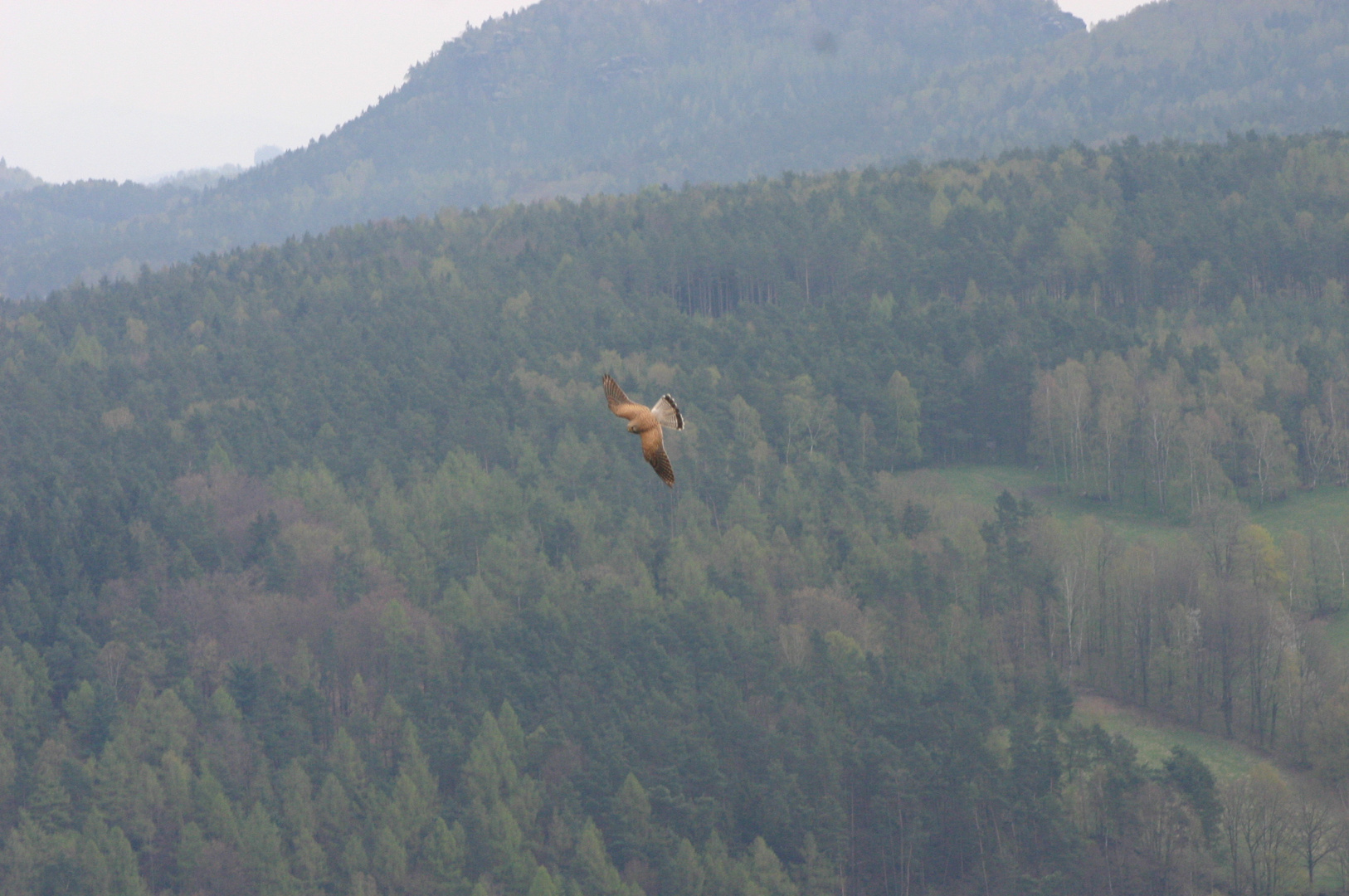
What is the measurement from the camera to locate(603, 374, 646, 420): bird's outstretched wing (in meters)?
22.8

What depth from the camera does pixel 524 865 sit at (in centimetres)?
7488

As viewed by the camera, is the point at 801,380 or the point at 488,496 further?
the point at 801,380

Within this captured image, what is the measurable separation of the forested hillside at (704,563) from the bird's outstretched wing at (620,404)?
51458 millimetres

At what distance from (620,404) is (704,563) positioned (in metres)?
82.4

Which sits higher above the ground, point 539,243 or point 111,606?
point 539,243

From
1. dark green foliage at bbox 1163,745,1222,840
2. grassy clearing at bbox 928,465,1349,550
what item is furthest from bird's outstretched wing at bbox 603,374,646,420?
grassy clearing at bbox 928,465,1349,550

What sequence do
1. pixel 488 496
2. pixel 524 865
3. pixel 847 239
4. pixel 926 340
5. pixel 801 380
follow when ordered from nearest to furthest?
pixel 524 865
pixel 488 496
pixel 801 380
pixel 926 340
pixel 847 239

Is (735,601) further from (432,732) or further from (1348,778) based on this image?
(1348,778)

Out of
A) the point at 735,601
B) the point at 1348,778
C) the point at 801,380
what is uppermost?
the point at 801,380

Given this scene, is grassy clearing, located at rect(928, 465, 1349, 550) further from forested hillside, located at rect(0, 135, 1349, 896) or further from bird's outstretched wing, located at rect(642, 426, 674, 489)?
bird's outstretched wing, located at rect(642, 426, 674, 489)

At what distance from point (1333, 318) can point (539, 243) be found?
92.8 meters

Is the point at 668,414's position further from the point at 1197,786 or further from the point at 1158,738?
the point at 1158,738

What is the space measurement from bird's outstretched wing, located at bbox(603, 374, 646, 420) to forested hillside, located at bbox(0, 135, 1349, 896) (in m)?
51.5

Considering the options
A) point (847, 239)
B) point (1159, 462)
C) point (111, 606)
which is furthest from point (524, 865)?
point (847, 239)
